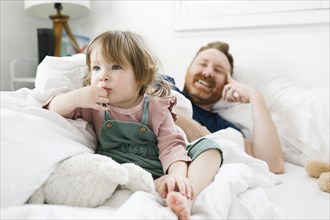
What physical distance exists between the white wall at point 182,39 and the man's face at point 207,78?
28cm

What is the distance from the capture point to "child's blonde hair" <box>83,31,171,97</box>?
2.93ft

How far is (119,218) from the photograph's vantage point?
1.74ft

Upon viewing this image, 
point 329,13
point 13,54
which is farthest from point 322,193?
point 13,54

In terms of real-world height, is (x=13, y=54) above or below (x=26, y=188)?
above

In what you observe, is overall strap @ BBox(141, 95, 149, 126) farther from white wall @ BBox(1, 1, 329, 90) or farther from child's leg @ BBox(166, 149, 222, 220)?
white wall @ BBox(1, 1, 329, 90)

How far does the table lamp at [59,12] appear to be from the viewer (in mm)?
2180

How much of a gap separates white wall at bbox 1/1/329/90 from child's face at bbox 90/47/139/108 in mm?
1067

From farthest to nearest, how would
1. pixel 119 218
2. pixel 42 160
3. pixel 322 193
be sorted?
pixel 322 193, pixel 42 160, pixel 119 218

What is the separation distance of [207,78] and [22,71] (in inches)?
56.8

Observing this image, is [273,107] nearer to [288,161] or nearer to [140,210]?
[288,161]

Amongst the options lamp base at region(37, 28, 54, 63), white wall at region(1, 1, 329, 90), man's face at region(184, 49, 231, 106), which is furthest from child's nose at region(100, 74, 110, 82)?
lamp base at region(37, 28, 54, 63)

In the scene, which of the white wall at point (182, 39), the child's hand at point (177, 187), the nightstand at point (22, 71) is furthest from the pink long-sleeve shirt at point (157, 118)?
the nightstand at point (22, 71)

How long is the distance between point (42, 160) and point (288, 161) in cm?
105

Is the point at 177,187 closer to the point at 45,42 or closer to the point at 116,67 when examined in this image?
the point at 116,67
